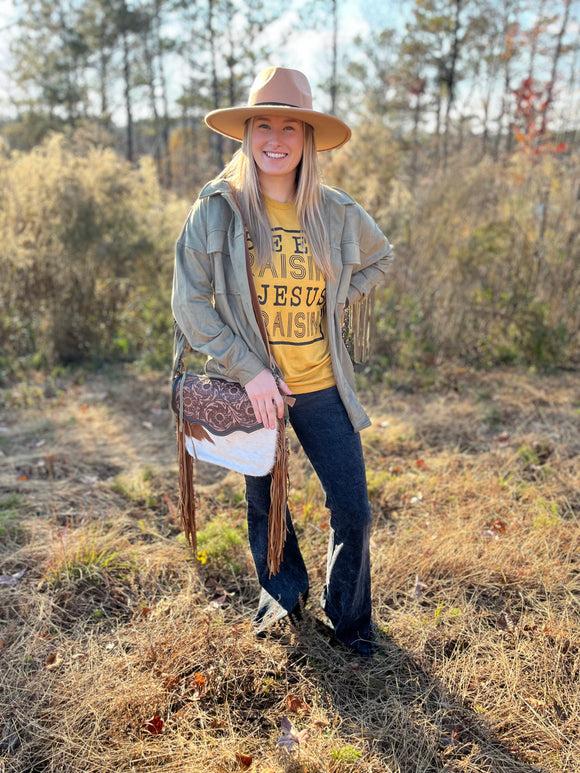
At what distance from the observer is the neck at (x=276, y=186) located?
216 centimetres

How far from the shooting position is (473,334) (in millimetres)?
6312

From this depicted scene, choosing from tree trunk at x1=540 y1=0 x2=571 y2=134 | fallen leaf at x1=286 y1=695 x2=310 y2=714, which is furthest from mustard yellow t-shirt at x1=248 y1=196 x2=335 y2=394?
tree trunk at x1=540 y1=0 x2=571 y2=134

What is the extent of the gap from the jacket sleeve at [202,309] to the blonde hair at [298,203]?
16 centimetres

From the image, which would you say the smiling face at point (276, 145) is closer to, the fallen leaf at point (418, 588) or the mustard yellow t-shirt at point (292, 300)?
the mustard yellow t-shirt at point (292, 300)

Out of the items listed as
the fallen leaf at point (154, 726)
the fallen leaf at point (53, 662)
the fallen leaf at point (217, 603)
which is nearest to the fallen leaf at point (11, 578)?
the fallen leaf at point (53, 662)

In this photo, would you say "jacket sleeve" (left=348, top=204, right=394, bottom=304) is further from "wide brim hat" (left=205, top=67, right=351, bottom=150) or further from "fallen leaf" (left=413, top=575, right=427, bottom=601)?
"fallen leaf" (left=413, top=575, right=427, bottom=601)

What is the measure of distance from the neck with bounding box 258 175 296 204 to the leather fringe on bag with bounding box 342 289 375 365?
55 cm

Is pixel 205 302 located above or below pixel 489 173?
below

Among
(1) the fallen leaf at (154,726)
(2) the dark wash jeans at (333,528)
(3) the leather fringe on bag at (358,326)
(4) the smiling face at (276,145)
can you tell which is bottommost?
(1) the fallen leaf at (154,726)

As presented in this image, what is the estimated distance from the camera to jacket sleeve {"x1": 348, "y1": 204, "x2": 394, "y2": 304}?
2.33 m

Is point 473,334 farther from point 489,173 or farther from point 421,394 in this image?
point 489,173

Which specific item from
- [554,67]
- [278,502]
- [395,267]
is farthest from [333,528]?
[554,67]

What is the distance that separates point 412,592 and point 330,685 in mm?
698

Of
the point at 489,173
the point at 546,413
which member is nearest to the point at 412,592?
the point at 546,413
